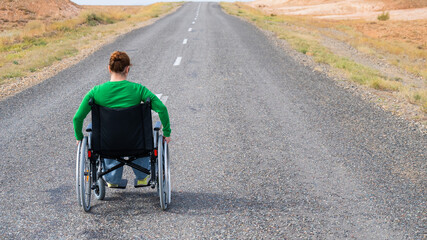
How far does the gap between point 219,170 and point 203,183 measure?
0.44 m

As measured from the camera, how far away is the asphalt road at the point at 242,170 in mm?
3539

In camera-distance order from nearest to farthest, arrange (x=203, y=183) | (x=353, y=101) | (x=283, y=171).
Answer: (x=203, y=183), (x=283, y=171), (x=353, y=101)

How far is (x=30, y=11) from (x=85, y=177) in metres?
37.7

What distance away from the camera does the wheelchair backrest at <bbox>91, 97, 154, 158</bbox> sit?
3.29m

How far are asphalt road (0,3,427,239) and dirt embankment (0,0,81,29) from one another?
2622cm

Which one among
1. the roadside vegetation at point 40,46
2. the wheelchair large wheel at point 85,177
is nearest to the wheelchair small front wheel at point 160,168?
the wheelchair large wheel at point 85,177

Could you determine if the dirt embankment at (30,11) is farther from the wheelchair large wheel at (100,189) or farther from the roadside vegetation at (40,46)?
the wheelchair large wheel at (100,189)

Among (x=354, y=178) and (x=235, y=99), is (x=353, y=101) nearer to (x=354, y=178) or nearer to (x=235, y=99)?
(x=235, y=99)

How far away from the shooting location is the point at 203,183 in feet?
14.6

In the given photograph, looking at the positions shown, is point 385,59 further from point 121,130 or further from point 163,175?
point 121,130

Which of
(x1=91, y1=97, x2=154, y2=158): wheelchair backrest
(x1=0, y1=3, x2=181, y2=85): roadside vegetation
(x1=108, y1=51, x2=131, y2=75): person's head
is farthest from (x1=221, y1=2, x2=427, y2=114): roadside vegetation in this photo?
(x1=0, y1=3, x2=181, y2=85): roadside vegetation

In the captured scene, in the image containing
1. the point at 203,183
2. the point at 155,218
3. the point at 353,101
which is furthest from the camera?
the point at 353,101

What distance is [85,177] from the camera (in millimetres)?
3627

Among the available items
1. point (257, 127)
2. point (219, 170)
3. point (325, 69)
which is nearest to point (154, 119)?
point (257, 127)
